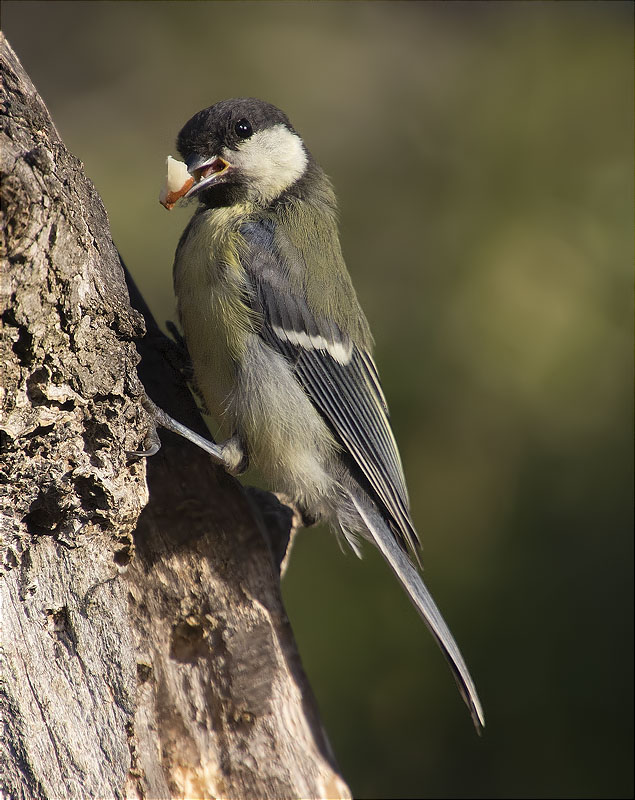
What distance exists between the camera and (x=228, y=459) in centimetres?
174

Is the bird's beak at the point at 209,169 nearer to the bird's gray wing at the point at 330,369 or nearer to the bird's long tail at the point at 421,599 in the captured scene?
the bird's gray wing at the point at 330,369

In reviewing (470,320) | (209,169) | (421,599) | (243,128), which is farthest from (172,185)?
(470,320)

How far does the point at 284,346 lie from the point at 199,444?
292 millimetres

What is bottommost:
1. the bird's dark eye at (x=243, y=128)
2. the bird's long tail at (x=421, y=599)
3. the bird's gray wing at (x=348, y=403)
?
the bird's long tail at (x=421, y=599)

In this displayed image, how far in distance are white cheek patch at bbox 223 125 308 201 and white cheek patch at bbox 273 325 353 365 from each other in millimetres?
394

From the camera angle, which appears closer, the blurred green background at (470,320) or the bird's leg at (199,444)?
the bird's leg at (199,444)

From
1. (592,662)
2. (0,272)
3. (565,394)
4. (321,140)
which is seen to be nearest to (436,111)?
(321,140)

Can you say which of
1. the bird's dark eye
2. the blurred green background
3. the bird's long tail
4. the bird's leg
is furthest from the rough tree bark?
the blurred green background

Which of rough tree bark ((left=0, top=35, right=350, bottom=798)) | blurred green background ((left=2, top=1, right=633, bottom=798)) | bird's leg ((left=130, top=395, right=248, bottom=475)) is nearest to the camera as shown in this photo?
rough tree bark ((left=0, top=35, right=350, bottom=798))

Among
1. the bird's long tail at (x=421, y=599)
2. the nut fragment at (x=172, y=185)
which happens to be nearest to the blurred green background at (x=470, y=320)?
the bird's long tail at (x=421, y=599)

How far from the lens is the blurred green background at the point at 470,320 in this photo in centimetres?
229

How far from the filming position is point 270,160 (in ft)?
6.53

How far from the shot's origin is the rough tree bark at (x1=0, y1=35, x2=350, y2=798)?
1182 millimetres

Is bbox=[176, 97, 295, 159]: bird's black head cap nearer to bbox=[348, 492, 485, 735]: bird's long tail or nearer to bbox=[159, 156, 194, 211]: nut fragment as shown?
bbox=[159, 156, 194, 211]: nut fragment
